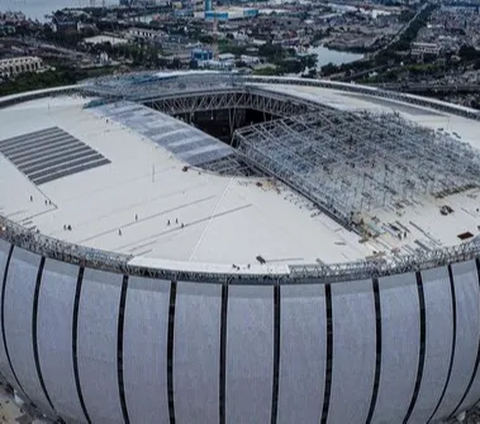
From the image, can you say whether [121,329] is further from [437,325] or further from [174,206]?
[437,325]

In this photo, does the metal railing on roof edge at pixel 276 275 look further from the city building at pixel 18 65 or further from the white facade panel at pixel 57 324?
the city building at pixel 18 65

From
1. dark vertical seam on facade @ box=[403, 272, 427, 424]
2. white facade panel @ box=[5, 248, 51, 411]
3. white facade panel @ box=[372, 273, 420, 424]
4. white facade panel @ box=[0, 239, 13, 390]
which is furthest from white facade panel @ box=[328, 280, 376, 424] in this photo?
white facade panel @ box=[0, 239, 13, 390]

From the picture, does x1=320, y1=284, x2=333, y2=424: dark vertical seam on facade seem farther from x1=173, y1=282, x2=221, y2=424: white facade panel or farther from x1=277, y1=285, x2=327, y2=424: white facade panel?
x1=173, y1=282, x2=221, y2=424: white facade panel

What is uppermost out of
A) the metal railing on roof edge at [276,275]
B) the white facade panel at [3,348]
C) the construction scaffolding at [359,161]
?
Answer: the construction scaffolding at [359,161]

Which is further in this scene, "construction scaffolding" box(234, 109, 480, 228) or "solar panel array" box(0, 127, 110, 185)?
"solar panel array" box(0, 127, 110, 185)

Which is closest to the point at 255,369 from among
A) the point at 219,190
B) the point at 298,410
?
A: the point at 298,410

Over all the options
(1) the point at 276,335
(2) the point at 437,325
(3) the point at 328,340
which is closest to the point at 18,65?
(1) the point at 276,335

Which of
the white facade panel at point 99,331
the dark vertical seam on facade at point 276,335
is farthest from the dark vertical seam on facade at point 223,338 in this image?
the white facade panel at point 99,331
